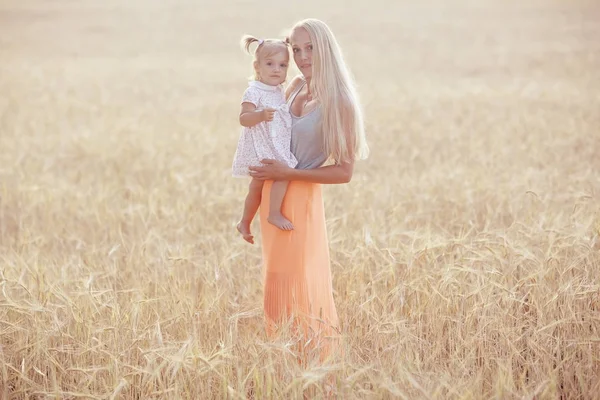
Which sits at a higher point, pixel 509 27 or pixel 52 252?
pixel 509 27

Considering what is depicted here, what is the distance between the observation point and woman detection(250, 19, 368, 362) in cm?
290

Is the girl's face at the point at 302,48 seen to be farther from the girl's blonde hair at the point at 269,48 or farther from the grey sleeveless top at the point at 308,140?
the grey sleeveless top at the point at 308,140

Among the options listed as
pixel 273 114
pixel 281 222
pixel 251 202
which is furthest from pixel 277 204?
pixel 273 114

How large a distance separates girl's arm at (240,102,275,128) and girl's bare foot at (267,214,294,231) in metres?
0.37

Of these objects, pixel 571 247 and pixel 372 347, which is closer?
pixel 372 347

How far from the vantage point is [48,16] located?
1092 inches

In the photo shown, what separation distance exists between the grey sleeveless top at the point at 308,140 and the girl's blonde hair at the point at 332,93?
39mm

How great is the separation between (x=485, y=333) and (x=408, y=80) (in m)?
12.0

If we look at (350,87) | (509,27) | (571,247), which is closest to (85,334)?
(350,87)

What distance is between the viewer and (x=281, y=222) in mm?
2988

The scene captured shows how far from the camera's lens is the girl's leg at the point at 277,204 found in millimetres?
2994

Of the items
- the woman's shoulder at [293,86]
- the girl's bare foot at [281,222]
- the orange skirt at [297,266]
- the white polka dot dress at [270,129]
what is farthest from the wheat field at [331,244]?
the woman's shoulder at [293,86]

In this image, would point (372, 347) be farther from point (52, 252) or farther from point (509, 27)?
point (509, 27)

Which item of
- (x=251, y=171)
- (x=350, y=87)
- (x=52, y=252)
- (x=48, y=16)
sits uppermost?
(x=48, y=16)
